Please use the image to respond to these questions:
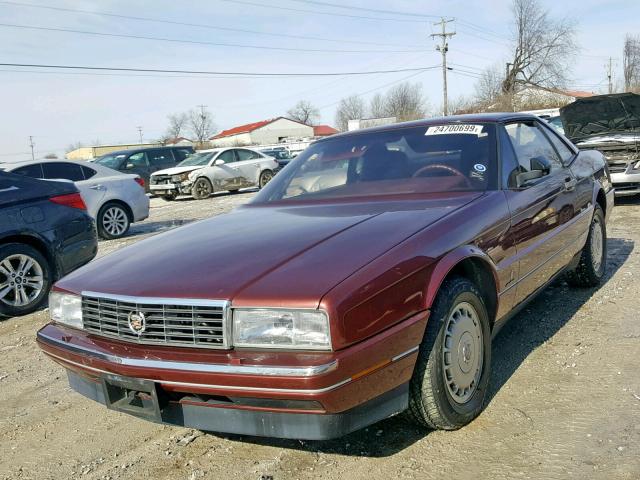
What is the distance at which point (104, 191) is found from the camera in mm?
10055

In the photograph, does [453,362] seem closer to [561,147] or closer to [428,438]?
[428,438]

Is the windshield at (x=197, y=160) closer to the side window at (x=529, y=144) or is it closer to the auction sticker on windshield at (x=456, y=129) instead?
the side window at (x=529, y=144)

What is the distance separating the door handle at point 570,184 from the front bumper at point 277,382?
2.27 meters

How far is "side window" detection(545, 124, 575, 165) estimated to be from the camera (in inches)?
178

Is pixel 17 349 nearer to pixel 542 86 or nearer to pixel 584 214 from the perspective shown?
pixel 584 214

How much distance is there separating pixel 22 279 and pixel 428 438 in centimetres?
418

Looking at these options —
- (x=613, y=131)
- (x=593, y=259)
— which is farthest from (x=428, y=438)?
(x=613, y=131)

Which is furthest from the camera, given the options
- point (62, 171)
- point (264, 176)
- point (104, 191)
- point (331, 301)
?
point (264, 176)

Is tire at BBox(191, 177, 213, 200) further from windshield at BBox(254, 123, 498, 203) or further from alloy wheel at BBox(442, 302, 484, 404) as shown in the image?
alloy wheel at BBox(442, 302, 484, 404)

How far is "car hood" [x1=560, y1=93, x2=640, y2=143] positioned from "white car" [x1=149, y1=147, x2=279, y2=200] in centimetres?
1010

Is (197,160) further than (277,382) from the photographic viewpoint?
Yes

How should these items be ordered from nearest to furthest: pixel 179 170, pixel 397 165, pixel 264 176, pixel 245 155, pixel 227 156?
pixel 397 165 → pixel 179 170 → pixel 227 156 → pixel 264 176 → pixel 245 155

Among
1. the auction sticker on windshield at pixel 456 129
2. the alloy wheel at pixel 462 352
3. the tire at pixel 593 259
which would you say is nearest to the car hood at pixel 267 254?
the alloy wheel at pixel 462 352

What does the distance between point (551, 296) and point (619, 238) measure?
265cm
